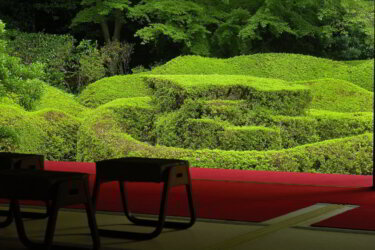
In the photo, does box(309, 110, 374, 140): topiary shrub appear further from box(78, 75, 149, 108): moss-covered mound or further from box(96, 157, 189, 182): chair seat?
box(96, 157, 189, 182): chair seat

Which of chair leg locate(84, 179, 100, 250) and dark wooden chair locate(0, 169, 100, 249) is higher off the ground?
dark wooden chair locate(0, 169, 100, 249)

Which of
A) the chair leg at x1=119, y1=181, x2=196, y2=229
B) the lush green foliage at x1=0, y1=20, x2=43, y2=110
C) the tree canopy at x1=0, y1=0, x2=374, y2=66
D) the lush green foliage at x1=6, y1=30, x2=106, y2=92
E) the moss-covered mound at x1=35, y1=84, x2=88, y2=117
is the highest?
the tree canopy at x1=0, y1=0, x2=374, y2=66

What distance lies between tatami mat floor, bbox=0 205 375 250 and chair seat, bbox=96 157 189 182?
1.23 ft

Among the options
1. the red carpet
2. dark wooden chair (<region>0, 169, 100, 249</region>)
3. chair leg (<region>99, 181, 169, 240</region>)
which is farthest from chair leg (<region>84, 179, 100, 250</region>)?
the red carpet

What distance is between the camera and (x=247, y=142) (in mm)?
9789

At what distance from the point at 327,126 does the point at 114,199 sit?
15.7ft

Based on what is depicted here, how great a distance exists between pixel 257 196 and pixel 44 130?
17.2 ft

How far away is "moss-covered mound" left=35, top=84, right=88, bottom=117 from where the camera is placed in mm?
11078

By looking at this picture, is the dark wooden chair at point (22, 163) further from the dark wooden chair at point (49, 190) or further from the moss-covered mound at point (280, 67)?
the moss-covered mound at point (280, 67)

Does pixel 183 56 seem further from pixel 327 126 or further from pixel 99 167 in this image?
pixel 99 167

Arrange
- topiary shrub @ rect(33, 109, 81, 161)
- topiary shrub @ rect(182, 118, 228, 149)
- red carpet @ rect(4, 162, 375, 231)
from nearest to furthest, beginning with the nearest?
red carpet @ rect(4, 162, 375, 231) < topiary shrub @ rect(182, 118, 228, 149) < topiary shrub @ rect(33, 109, 81, 161)

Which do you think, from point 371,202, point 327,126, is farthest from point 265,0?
point 371,202

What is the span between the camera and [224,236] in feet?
14.0

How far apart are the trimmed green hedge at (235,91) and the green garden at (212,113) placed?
0.05 feet
